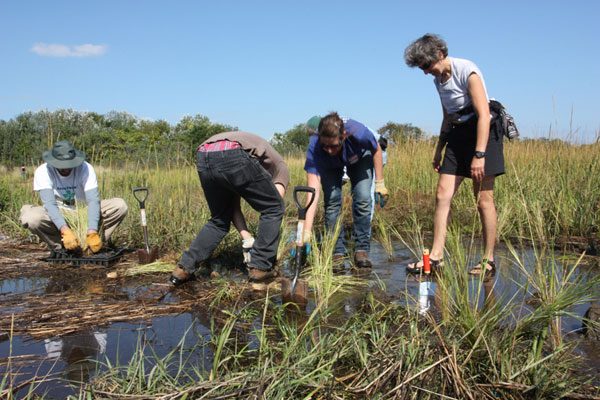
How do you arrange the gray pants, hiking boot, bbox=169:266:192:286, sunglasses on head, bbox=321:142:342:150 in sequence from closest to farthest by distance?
hiking boot, bbox=169:266:192:286
sunglasses on head, bbox=321:142:342:150
the gray pants

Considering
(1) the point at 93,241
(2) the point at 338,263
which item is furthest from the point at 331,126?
(1) the point at 93,241

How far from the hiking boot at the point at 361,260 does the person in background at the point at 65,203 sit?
104 inches

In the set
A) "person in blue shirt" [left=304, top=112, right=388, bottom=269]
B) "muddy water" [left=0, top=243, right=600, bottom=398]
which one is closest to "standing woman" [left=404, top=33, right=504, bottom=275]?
"muddy water" [left=0, top=243, right=600, bottom=398]

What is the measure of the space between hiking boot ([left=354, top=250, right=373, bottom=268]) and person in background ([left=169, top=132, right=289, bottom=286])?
0.87m

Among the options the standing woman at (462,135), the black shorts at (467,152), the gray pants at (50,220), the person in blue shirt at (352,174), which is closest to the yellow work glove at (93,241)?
the gray pants at (50,220)

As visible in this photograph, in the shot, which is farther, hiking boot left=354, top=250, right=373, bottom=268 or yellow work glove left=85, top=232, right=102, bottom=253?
yellow work glove left=85, top=232, right=102, bottom=253

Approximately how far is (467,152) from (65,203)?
4263 mm

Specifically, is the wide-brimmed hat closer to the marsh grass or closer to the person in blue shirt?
the person in blue shirt

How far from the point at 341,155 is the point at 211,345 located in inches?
98.2

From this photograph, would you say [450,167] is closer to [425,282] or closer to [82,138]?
[425,282]

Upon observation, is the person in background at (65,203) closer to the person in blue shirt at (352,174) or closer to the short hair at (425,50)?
the person in blue shirt at (352,174)

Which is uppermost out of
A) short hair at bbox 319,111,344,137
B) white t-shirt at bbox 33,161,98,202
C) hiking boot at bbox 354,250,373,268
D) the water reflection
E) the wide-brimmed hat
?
short hair at bbox 319,111,344,137

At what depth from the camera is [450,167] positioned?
13.9 ft

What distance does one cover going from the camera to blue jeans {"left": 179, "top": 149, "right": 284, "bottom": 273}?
12.7 feet
